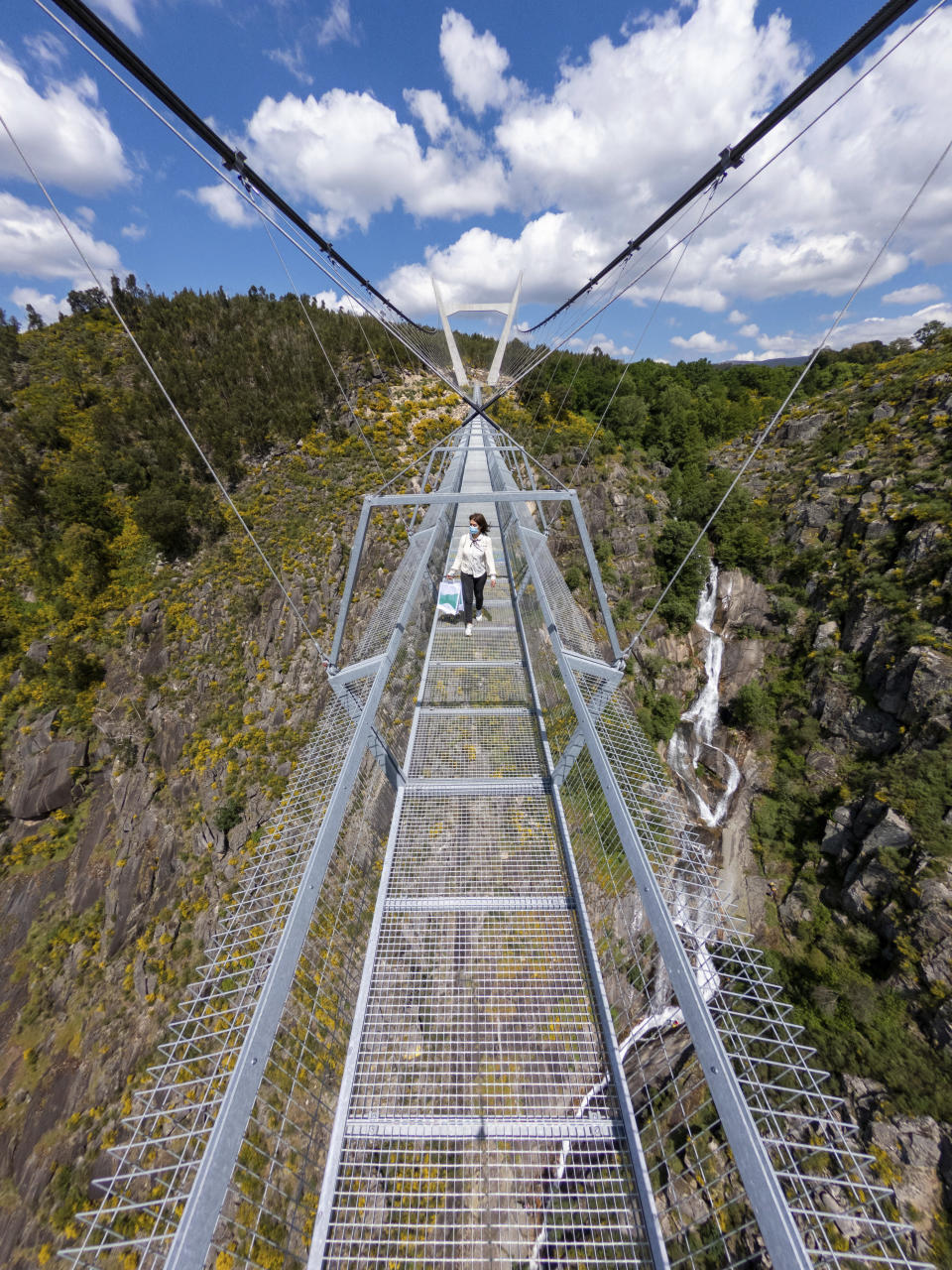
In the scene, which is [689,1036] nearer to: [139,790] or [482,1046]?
[482,1046]

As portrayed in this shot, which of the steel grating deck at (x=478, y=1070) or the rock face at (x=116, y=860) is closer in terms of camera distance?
the steel grating deck at (x=478, y=1070)

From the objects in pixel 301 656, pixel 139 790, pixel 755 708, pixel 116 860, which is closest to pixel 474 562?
pixel 301 656

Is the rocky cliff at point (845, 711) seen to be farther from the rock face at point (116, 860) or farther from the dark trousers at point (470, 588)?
the dark trousers at point (470, 588)

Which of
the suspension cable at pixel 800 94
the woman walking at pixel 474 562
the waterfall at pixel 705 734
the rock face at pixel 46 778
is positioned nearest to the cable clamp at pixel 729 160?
the suspension cable at pixel 800 94

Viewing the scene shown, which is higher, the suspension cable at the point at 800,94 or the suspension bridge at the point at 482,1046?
the suspension cable at the point at 800,94

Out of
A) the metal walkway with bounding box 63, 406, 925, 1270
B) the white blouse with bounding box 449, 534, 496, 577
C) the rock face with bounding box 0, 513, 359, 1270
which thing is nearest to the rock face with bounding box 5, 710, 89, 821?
the rock face with bounding box 0, 513, 359, 1270

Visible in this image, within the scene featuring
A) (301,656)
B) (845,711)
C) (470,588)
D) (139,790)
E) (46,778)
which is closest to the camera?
(470,588)

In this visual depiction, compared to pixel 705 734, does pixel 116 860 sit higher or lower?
lower
